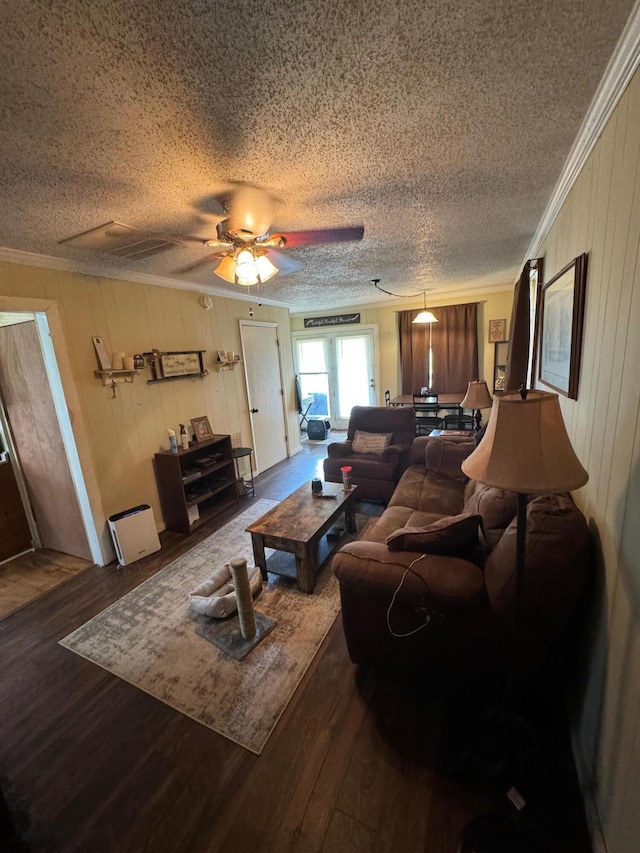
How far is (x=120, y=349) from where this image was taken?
3.07 meters

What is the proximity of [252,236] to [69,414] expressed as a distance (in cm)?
204

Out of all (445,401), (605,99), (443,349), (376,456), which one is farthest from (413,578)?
(443,349)

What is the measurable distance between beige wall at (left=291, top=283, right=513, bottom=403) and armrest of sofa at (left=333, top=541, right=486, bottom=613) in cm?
490

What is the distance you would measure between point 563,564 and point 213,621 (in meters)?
2.01

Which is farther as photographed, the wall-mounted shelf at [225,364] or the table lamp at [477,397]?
the wall-mounted shelf at [225,364]

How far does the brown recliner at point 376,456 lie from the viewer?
365 centimetres

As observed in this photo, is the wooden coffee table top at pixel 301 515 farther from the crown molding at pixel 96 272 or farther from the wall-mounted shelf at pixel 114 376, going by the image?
the crown molding at pixel 96 272

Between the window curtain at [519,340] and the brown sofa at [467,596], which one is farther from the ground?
the window curtain at [519,340]

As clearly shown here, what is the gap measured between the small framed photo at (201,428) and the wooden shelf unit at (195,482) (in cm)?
10

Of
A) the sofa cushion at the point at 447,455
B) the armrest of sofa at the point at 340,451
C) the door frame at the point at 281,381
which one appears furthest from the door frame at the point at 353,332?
the sofa cushion at the point at 447,455

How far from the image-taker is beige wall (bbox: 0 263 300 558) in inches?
106

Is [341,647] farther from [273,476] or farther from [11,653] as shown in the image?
[273,476]

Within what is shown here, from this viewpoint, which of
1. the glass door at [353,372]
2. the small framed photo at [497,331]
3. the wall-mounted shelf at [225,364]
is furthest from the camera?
the glass door at [353,372]

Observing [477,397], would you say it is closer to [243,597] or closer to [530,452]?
[530,452]
